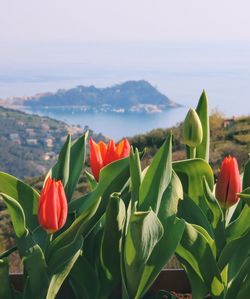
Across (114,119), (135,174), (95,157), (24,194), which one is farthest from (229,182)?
(114,119)

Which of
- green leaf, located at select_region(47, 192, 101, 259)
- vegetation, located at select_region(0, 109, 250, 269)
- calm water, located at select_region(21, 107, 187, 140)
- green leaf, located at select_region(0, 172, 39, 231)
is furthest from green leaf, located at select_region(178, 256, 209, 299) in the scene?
calm water, located at select_region(21, 107, 187, 140)

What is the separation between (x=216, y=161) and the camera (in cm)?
945

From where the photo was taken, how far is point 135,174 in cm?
123

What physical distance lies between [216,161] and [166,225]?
831 cm

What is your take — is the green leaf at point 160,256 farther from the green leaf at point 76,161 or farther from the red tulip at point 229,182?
the green leaf at point 76,161

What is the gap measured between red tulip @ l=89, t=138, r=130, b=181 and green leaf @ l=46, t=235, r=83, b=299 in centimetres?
27

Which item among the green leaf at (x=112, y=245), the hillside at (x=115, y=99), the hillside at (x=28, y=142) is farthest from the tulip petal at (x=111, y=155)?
the hillside at (x=115, y=99)

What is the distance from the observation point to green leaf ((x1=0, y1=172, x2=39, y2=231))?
1.25 meters

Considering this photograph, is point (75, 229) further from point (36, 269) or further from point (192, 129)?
point (192, 129)

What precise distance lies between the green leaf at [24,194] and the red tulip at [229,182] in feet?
1.31

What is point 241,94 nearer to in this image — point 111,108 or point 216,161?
point 111,108

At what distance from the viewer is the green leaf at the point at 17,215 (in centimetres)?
113

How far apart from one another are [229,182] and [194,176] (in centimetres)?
10

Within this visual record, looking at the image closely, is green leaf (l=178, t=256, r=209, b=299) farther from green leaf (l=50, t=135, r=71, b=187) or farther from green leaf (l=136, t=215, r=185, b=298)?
green leaf (l=50, t=135, r=71, b=187)
